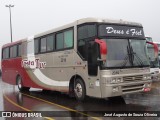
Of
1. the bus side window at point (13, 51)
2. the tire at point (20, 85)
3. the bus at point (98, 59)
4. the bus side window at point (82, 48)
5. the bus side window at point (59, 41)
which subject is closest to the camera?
the bus at point (98, 59)

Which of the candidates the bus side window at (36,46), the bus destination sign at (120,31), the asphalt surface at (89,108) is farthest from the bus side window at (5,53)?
the bus destination sign at (120,31)

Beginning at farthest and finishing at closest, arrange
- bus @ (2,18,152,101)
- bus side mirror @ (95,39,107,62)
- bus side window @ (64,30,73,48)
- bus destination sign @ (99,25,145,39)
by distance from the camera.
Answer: bus side window @ (64,30,73,48) < bus destination sign @ (99,25,145,39) < bus @ (2,18,152,101) < bus side mirror @ (95,39,107,62)

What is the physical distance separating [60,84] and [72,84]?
3.67 ft

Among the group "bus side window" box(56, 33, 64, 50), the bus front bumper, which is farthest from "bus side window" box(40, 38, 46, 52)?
the bus front bumper

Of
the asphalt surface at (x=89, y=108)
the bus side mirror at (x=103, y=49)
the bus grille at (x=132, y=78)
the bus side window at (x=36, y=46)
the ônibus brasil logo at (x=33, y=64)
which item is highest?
the bus side window at (x=36, y=46)

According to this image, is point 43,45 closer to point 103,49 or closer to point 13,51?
point 13,51

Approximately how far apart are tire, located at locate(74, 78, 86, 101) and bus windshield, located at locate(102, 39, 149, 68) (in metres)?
1.81

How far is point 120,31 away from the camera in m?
12.2

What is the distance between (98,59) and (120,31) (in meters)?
1.66

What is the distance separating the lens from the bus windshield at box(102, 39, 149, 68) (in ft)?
37.6

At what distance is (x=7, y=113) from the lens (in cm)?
1111

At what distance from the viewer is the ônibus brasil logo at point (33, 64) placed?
1672 cm

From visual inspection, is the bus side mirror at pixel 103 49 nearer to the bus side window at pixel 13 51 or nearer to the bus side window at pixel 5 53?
the bus side window at pixel 13 51

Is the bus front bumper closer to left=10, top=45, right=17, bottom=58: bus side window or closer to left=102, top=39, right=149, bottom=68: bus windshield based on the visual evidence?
left=102, top=39, right=149, bottom=68: bus windshield
